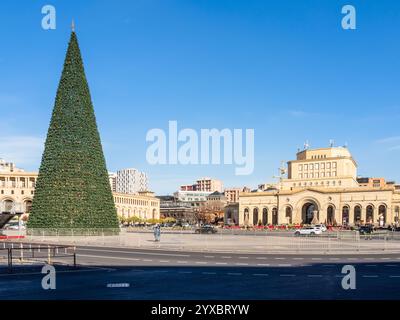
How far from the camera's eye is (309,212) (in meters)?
157

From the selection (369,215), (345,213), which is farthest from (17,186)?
(369,215)

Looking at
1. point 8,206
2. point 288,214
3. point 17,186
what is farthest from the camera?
point 17,186

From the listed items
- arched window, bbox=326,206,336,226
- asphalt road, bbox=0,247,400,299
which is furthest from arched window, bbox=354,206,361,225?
asphalt road, bbox=0,247,400,299

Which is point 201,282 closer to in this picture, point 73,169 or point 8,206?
point 8,206

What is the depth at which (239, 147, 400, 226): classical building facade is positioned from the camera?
137 meters

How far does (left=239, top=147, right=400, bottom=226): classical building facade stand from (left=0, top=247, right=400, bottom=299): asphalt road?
113 metres

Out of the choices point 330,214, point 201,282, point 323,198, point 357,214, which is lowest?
point 330,214

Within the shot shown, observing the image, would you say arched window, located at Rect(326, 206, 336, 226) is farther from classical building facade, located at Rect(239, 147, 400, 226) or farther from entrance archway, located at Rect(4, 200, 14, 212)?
entrance archway, located at Rect(4, 200, 14, 212)

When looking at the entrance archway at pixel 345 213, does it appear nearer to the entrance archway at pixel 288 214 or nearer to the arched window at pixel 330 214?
the arched window at pixel 330 214

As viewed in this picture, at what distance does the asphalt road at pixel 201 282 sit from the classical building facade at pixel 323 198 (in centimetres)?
11325

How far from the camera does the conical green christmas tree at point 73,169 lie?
5566cm

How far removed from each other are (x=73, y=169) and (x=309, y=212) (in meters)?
113

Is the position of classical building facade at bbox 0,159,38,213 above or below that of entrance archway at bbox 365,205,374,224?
above
